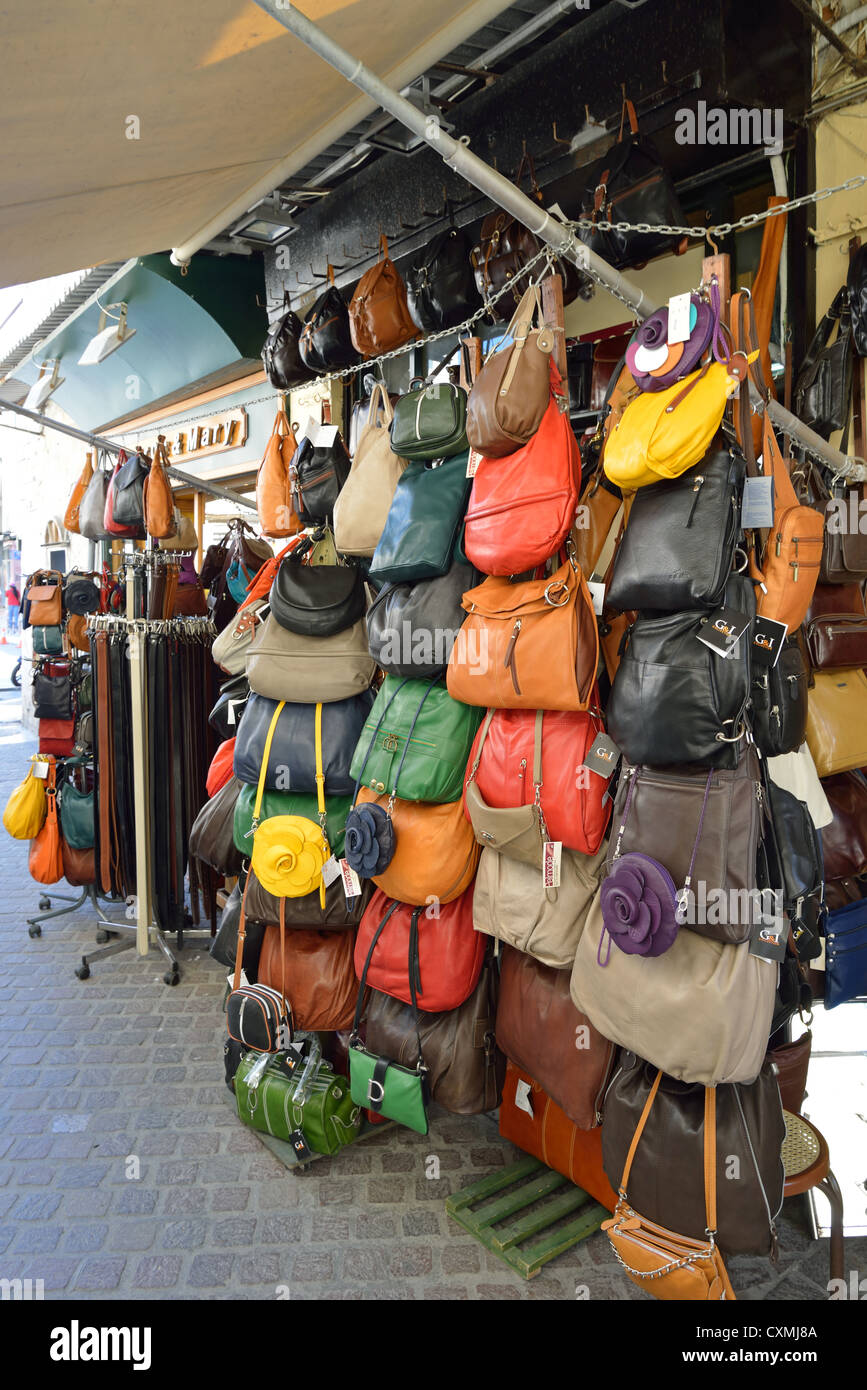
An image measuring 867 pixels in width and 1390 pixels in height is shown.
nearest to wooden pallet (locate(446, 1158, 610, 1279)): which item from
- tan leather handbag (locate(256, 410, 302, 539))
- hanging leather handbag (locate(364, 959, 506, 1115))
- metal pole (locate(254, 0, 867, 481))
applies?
hanging leather handbag (locate(364, 959, 506, 1115))

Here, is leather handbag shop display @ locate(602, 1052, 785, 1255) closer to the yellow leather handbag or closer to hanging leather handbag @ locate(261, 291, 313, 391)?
the yellow leather handbag

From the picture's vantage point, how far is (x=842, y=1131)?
3047 millimetres

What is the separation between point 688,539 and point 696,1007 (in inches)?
44.9

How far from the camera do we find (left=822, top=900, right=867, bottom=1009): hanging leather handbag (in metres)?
2.93

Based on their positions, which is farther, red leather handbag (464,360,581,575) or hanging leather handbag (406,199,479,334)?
hanging leather handbag (406,199,479,334)

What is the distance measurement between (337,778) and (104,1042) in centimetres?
205

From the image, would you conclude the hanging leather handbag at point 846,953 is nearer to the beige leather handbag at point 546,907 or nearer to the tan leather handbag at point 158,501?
the beige leather handbag at point 546,907

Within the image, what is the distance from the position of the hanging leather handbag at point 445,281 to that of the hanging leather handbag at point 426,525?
1243mm

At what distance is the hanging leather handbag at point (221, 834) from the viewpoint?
12.0 ft

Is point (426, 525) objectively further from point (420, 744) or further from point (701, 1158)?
point (701, 1158)

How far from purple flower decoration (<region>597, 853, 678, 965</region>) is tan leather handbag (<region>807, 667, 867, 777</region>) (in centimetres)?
108

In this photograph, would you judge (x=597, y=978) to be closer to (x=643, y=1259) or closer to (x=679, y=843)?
(x=679, y=843)

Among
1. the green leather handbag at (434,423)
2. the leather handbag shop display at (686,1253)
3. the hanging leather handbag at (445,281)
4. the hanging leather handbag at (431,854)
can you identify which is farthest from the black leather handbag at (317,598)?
the leather handbag shop display at (686,1253)
